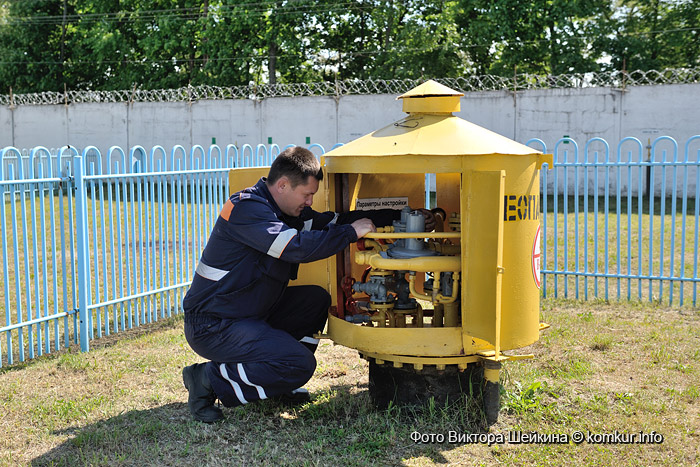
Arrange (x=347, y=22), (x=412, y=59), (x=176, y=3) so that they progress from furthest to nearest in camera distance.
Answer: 1. (x=176, y=3)
2. (x=347, y=22)
3. (x=412, y=59)

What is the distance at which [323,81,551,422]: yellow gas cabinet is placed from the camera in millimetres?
3732

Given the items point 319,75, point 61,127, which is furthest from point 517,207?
point 319,75

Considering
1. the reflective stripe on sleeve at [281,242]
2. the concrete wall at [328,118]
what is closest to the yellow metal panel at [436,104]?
the reflective stripe on sleeve at [281,242]

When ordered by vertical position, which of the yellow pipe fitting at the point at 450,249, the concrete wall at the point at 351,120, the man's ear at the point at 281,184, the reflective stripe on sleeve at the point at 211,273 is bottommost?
the reflective stripe on sleeve at the point at 211,273

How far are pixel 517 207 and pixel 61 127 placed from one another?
2181 centimetres

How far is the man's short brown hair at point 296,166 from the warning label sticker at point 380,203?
23.8 inches

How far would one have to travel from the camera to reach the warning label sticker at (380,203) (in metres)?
4.61

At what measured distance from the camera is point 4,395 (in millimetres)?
4727

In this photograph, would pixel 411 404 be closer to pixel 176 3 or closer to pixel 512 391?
pixel 512 391

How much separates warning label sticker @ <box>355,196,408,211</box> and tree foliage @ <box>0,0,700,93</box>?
16797 millimetres

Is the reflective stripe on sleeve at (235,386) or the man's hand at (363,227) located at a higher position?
the man's hand at (363,227)

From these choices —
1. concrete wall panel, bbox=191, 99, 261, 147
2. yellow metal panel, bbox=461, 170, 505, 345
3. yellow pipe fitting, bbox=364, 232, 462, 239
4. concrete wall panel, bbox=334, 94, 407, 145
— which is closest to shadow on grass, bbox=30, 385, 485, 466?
yellow metal panel, bbox=461, 170, 505, 345

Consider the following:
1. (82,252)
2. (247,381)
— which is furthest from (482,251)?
(82,252)

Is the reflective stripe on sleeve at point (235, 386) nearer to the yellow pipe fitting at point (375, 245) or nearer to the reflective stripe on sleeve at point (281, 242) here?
the reflective stripe on sleeve at point (281, 242)
